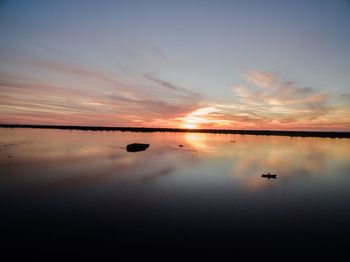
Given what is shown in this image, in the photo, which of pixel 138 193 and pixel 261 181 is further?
pixel 261 181

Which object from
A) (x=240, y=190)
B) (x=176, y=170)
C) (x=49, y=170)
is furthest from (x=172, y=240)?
(x=49, y=170)

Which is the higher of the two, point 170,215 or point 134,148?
point 134,148

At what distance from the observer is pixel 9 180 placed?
1175 inches

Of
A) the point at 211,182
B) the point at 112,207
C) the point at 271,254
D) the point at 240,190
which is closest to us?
the point at 271,254

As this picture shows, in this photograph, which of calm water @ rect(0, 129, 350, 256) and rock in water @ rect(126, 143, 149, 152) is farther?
rock in water @ rect(126, 143, 149, 152)

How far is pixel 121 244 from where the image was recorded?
1435cm

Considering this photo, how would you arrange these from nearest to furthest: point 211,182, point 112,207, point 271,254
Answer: point 271,254
point 112,207
point 211,182

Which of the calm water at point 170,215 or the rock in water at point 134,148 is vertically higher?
the rock in water at point 134,148

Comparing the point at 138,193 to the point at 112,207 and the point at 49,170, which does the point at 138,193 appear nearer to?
the point at 112,207

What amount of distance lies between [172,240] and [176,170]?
27066 millimetres

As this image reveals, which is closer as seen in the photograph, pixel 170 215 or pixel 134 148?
pixel 170 215

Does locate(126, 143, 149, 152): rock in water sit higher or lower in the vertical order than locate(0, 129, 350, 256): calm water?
higher

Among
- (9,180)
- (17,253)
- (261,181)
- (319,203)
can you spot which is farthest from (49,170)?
(319,203)

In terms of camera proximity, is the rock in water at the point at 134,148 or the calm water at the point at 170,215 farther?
the rock in water at the point at 134,148
